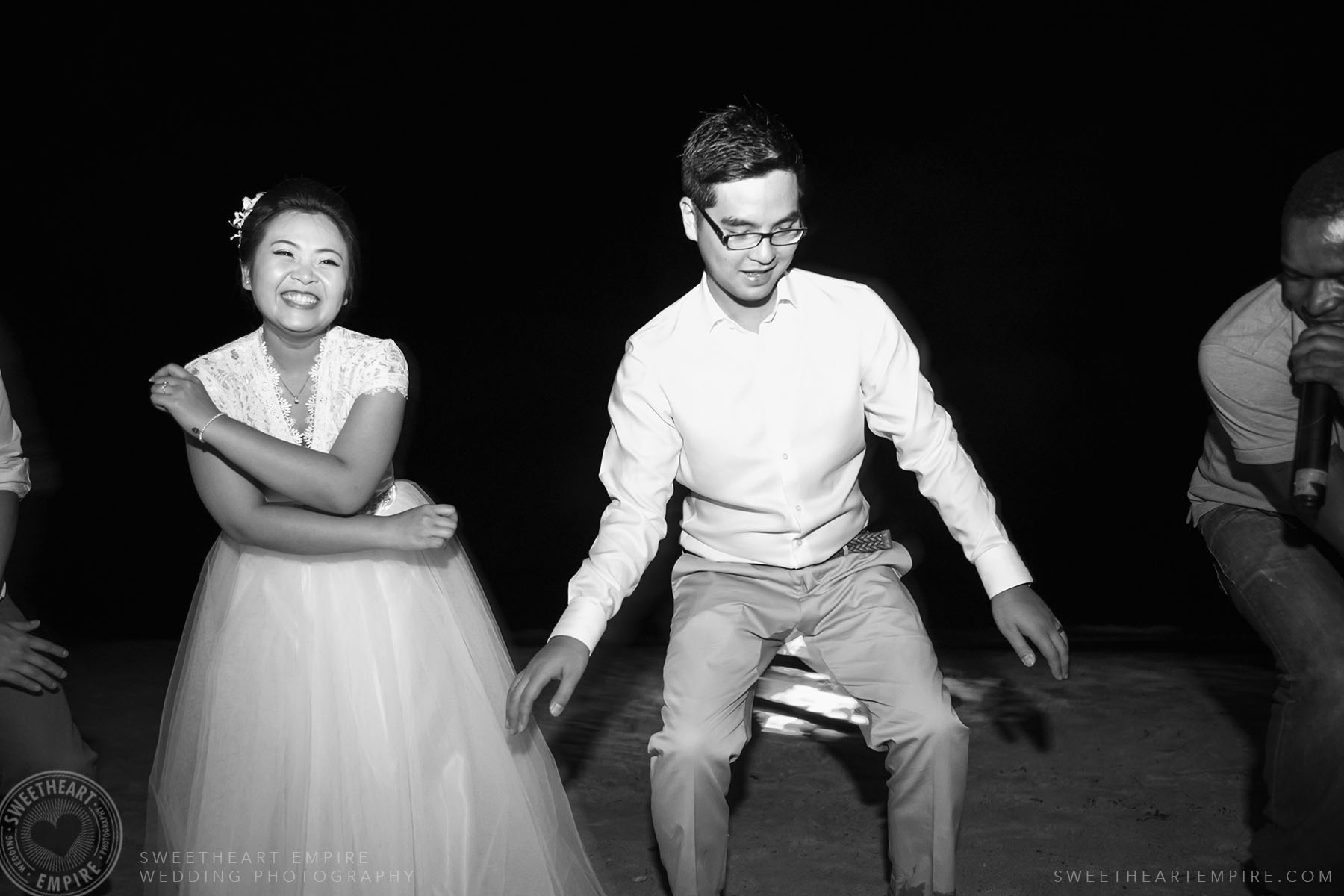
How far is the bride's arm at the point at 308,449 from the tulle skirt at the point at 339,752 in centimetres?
12

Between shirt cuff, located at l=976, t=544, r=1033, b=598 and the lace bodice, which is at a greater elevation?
the lace bodice

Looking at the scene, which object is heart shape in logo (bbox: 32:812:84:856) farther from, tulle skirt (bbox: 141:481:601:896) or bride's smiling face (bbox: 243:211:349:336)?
bride's smiling face (bbox: 243:211:349:336)

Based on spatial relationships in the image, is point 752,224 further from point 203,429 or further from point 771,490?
point 203,429

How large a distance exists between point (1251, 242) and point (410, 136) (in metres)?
2.72

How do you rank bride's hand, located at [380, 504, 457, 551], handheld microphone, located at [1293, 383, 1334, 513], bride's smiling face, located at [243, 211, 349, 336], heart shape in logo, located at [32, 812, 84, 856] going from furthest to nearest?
heart shape in logo, located at [32, 812, 84, 856], bride's smiling face, located at [243, 211, 349, 336], bride's hand, located at [380, 504, 457, 551], handheld microphone, located at [1293, 383, 1334, 513]

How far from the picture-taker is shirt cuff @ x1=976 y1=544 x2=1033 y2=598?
2.19 m

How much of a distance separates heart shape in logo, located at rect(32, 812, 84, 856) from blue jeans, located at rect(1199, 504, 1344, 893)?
6.65ft

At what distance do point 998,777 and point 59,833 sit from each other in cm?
181

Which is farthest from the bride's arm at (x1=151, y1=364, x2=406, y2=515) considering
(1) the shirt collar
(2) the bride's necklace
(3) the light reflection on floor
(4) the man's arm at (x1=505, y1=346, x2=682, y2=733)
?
(3) the light reflection on floor

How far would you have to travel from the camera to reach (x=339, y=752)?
2.07 meters

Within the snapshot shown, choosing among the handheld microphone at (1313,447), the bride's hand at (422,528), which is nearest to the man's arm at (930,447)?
the handheld microphone at (1313,447)

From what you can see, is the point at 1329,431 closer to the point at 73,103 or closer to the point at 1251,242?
the point at 1251,242

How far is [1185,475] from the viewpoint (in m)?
4.26

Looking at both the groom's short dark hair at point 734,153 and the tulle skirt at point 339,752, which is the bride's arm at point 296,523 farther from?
the groom's short dark hair at point 734,153
